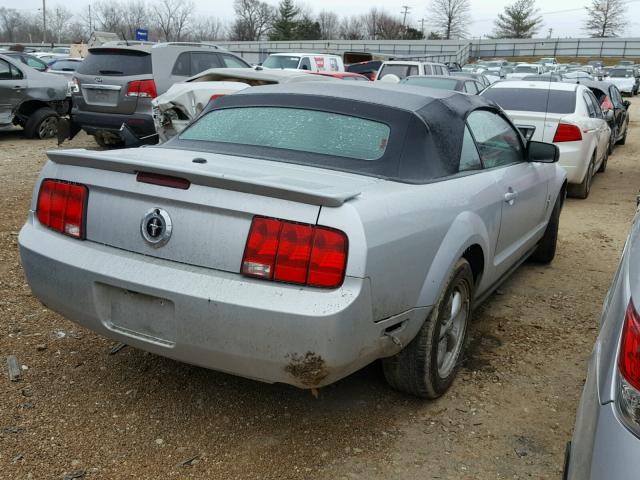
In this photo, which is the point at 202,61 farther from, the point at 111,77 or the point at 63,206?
the point at 63,206

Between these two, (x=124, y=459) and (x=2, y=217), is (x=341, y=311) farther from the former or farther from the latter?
(x=2, y=217)

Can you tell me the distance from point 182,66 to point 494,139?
728cm

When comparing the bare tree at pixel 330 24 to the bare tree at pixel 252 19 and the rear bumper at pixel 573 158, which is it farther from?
the rear bumper at pixel 573 158

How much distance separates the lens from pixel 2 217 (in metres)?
6.22

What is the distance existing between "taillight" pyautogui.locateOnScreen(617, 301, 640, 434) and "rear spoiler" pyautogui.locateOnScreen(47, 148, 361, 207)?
1099 mm

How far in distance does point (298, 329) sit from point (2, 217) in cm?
495

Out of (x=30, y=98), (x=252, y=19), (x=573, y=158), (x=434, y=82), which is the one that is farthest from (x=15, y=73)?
(x=252, y=19)

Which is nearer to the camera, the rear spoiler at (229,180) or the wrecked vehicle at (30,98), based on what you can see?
the rear spoiler at (229,180)

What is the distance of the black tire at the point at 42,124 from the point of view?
1142 cm

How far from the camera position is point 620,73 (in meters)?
38.8

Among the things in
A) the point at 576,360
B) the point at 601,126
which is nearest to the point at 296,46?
the point at 601,126

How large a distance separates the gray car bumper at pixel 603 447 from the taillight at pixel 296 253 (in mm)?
981

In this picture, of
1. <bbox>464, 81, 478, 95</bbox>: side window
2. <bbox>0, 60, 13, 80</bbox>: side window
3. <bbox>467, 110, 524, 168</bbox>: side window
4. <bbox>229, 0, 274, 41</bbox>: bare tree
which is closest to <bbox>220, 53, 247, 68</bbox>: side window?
<bbox>0, 60, 13, 80</bbox>: side window

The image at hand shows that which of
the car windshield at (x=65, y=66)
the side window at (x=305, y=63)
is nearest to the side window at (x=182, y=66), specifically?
the side window at (x=305, y=63)
